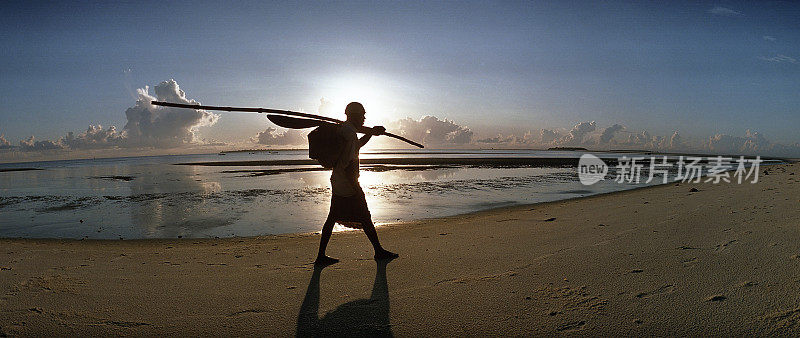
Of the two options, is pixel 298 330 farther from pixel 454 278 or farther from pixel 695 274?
pixel 695 274

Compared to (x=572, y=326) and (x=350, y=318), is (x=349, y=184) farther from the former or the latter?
(x=572, y=326)

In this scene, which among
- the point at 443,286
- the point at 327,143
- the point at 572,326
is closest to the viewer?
the point at 572,326

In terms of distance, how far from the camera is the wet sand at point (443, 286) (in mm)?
3285

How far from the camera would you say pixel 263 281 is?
462 cm

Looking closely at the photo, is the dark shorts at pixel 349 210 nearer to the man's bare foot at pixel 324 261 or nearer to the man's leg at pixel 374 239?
the man's leg at pixel 374 239

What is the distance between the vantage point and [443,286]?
4.23 metres

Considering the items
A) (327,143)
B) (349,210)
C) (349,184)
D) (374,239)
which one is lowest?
(374,239)

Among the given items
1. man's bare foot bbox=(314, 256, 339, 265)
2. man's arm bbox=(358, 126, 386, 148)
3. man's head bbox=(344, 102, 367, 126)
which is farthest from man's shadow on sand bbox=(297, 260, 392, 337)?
man's head bbox=(344, 102, 367, 126)

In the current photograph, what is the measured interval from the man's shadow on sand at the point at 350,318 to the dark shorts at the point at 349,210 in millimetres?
1226

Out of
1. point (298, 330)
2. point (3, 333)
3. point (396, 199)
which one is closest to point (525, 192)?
point (396, 199)

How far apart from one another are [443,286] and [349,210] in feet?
5.61

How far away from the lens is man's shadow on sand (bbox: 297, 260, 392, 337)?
318 cm

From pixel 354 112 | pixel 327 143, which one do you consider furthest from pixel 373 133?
pixel 327 143

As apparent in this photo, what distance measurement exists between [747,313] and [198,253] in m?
7.30
